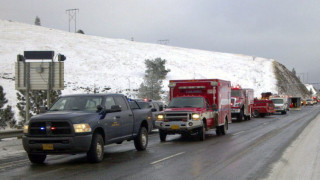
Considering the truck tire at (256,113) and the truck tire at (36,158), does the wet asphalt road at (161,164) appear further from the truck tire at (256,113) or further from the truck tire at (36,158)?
the truck tire at (256,113)

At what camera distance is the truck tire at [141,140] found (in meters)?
14.2

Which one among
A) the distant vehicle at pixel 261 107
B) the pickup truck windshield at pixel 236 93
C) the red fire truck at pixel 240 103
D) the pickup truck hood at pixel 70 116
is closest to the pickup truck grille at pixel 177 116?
the pickup truck hood at pixel 70 116

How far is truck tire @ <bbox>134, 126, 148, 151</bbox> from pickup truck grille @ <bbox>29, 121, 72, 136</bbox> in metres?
3.76

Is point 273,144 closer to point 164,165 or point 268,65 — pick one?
point 164,165

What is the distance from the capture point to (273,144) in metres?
16.0

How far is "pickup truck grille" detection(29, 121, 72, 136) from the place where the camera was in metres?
10.7

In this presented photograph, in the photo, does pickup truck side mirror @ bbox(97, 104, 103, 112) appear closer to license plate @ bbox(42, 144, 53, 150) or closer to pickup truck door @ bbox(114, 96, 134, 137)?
pickup truck door @ bbox(114, 96, 134, 137)

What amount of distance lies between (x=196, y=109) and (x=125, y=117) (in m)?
5.51

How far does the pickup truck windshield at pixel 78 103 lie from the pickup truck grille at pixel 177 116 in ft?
19.5

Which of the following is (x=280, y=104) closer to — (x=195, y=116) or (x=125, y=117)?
(x=195, y=116)

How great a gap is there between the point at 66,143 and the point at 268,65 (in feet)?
405


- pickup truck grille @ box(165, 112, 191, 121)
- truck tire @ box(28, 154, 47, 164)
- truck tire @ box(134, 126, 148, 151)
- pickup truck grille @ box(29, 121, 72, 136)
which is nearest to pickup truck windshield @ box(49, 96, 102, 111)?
pickup truck grille @ box(29, 121, 72, 136)

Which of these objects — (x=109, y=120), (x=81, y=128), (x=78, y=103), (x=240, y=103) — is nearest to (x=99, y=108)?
(x=109, y=120)

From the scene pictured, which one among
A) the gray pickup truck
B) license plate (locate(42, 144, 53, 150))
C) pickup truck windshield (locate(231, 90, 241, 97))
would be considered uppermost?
pickup truck windshield (locate(231, 90, 241, 97))
